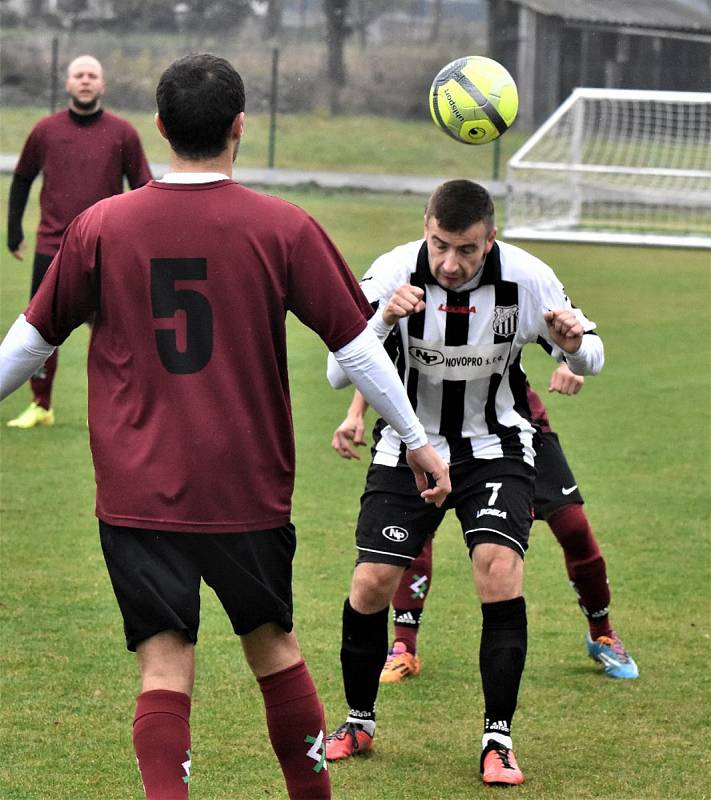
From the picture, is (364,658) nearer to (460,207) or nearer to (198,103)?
(460,207)

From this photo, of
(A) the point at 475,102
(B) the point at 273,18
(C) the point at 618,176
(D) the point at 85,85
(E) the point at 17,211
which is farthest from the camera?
(B) the point at 273,18

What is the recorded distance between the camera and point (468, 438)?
15.5ft

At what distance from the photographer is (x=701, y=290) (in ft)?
56.6

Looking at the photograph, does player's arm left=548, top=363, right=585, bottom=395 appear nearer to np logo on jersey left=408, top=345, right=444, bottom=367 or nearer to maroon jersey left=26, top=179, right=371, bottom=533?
np logo on jersey left=408, top=345, right=444, bottom=367

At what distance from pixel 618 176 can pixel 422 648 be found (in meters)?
20.3

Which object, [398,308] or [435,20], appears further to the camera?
[435,20]

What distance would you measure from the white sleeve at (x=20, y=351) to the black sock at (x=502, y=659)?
175cm

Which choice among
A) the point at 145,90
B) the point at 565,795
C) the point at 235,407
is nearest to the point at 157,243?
the point at 235,407

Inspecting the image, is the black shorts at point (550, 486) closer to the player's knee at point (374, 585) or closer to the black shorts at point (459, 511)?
the black shorts at point (459, 511)

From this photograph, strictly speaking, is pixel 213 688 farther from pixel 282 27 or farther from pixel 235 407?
pixel 282 27

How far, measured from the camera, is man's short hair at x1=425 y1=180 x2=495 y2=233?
4422 mm

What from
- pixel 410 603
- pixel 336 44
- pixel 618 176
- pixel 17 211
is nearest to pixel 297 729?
pixel 410 603

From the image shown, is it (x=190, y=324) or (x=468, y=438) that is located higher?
(x=190, y=324)

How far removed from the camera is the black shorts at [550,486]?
5477 mm
